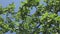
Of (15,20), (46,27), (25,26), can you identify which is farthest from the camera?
(15,20)

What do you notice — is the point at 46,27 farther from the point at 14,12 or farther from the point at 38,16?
the point at 14,12

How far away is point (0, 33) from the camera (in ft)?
15.6

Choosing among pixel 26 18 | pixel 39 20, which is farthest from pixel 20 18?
pixel 39 20

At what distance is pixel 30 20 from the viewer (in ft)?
15.0

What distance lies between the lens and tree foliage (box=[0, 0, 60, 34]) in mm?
4281

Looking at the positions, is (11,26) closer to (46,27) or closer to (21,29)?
(21,29)

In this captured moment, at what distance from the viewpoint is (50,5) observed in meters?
4.63

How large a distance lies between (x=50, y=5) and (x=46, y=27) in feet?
2.07

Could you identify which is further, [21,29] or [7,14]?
[7,14]

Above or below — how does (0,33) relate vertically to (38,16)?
below

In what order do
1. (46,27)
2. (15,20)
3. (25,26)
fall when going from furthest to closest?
(15,20), (25,26), (46,27)

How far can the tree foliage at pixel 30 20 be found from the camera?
428 cm

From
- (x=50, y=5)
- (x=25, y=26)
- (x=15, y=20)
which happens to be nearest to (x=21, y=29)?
(x=25, y=26)

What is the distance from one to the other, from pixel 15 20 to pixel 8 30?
0.32 m
